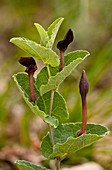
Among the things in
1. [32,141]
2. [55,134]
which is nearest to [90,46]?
[32,141]

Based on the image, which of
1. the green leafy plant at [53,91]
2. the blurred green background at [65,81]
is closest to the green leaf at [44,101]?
the green leafy plant at [53,91]

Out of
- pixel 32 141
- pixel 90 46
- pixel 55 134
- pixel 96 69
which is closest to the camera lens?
pixel 55 134

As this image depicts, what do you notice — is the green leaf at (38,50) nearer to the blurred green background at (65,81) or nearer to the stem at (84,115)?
the stem at (84,115)

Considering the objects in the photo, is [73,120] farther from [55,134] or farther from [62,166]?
[55,134]

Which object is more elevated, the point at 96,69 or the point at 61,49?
the point at 96,69

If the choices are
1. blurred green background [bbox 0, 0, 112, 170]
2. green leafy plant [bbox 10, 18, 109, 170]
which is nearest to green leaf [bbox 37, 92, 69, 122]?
green leafy plant [bbox 10, 18, 109, 170]

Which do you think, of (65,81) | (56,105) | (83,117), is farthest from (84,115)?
(65,81)

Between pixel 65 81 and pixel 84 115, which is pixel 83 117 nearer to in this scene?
pixel 84 115
